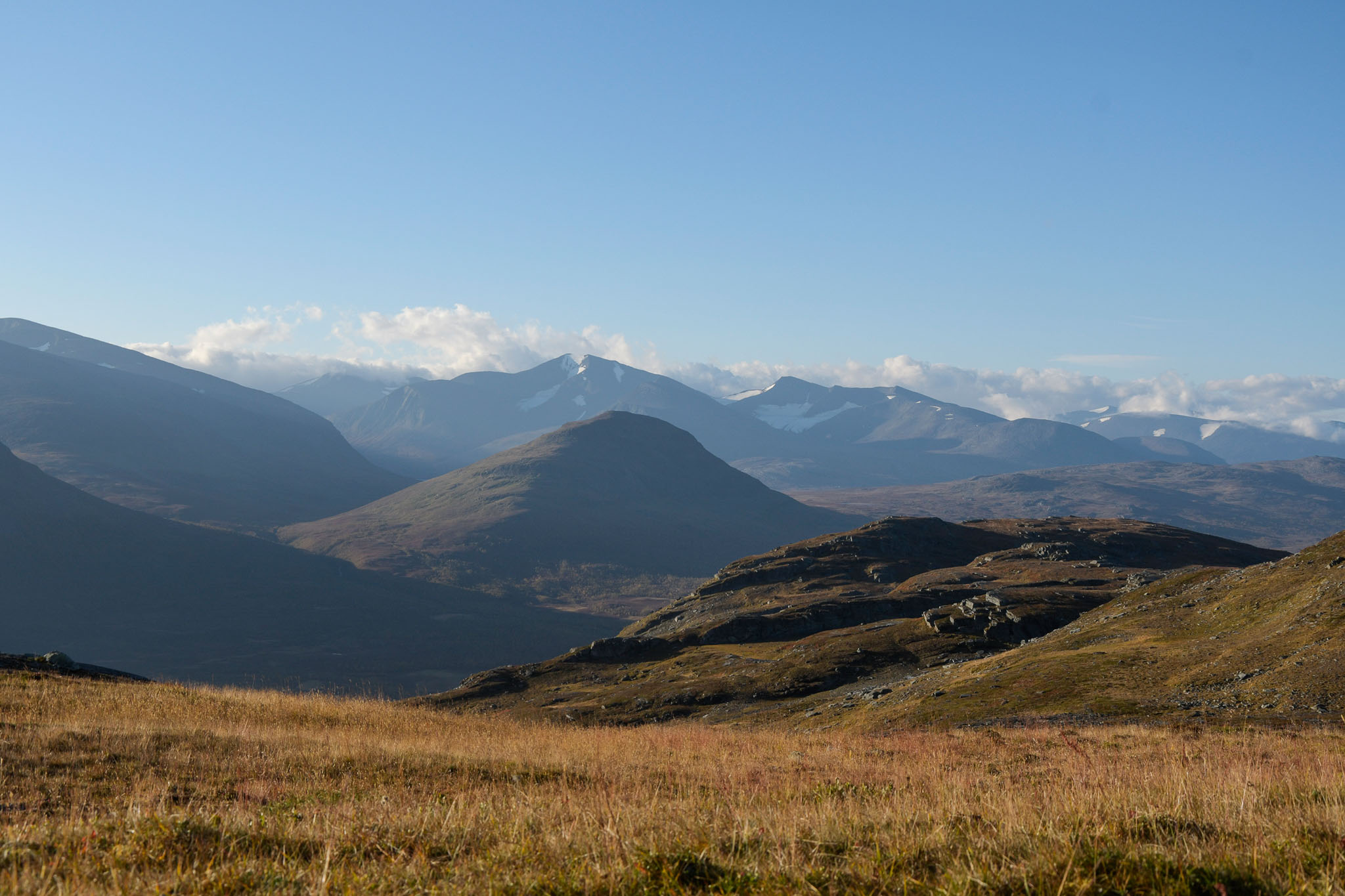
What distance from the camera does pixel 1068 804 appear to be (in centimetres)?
881

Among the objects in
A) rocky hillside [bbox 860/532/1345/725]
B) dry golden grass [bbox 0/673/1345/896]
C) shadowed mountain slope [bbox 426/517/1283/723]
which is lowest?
shadowed mountain slope [bbox 426/517/1283/723]

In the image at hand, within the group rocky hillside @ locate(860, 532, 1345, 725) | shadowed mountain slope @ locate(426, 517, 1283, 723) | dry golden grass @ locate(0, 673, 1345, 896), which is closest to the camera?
dry golden grass @ locate(0, 673, 1345, 896)

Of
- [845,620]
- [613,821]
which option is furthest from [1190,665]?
[845,620]

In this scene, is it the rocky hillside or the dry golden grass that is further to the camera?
the rocky hillside

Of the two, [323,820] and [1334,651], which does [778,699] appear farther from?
[323,820]

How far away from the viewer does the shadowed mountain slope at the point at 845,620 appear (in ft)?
214

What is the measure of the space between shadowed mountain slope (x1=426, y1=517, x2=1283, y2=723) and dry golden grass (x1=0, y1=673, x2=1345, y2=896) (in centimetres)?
3513

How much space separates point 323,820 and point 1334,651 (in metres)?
38.9

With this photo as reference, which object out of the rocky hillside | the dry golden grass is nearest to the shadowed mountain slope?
the rocky hillside

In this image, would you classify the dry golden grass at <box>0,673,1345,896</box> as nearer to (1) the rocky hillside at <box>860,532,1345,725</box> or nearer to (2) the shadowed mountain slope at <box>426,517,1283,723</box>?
(1) the rocky hillside at <box>860,532,1345,725</box>

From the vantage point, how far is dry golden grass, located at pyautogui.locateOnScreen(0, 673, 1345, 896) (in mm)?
6836

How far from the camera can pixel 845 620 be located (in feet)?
307

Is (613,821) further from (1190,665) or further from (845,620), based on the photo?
(845,620)

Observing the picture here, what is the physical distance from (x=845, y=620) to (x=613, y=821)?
8874 centimetres
